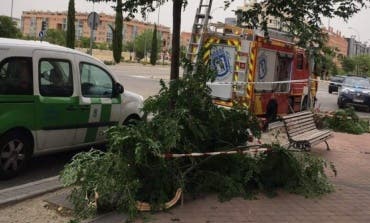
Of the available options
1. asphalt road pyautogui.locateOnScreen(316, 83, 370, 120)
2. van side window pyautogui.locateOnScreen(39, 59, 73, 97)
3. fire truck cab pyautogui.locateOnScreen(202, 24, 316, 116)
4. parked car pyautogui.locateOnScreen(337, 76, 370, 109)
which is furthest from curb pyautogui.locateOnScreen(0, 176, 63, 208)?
parked car pyautogui.locateOnScreen(337, 76, 370, 109)

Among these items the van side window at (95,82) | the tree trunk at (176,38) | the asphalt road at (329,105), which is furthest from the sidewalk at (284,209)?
the asphalt road at (329,105)

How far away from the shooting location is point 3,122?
721 cm

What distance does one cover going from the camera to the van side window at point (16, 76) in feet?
24.0

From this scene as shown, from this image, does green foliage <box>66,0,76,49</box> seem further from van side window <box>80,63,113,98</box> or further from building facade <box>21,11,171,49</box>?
building facade <box>21,11,171,49</box>

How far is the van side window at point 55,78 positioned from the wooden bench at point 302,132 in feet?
12.4

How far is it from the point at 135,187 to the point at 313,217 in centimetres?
203

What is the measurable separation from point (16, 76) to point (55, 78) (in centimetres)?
74

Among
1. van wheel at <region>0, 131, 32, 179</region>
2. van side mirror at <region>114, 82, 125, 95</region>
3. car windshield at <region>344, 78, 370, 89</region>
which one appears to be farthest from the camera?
car windshield at <region>344, 78, 370, 89</region>

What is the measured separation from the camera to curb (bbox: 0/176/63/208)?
6.22 metres

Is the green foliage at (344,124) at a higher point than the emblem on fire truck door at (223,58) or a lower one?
lower

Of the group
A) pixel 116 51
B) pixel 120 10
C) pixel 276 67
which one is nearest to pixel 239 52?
pixel 276 67

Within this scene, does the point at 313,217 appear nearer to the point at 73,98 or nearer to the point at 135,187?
the point at 135,187

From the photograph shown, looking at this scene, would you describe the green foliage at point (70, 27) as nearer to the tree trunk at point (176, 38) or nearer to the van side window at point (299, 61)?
the van side window at point (299, 61)

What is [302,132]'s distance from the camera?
10.5 meters
